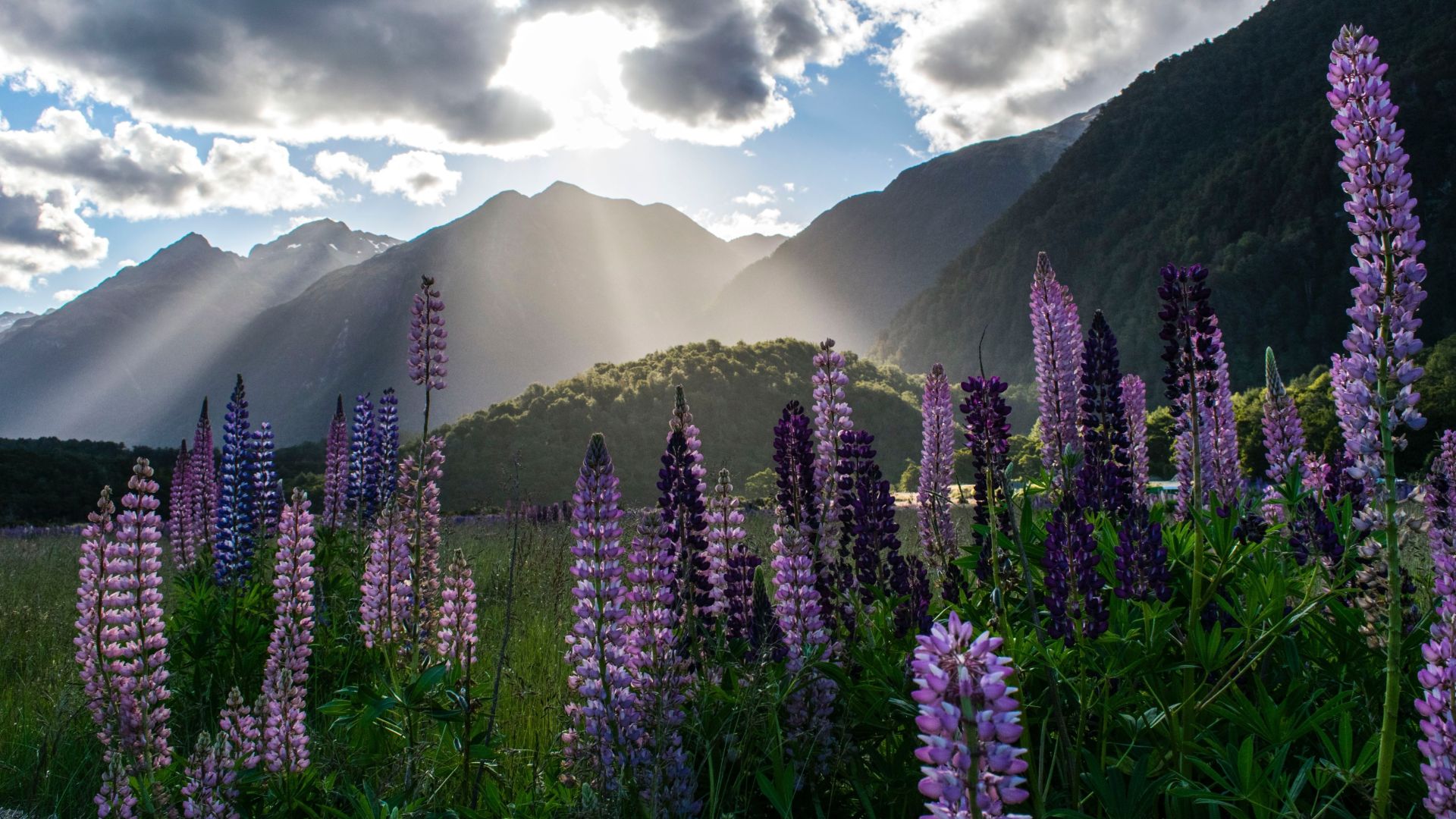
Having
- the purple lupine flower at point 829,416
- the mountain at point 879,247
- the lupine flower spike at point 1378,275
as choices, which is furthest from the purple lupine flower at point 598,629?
the mountain at point 879,247

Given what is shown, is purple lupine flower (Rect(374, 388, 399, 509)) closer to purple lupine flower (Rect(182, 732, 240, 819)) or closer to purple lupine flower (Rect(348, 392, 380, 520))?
purple lupine flower (Rect(348, 392, 380, 520))

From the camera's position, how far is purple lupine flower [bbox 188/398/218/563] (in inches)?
324

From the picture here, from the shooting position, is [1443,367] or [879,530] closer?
[879,530]

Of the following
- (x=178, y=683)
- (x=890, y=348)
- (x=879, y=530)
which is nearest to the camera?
(x=879, y=530)

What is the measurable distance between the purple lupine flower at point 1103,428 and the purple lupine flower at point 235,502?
652 centimetres

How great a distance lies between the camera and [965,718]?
994 mm

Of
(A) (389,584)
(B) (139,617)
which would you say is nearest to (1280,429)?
(A) (389,584)

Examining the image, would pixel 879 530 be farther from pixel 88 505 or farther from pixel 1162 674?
pixel 88 505

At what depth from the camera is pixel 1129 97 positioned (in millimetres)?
92188

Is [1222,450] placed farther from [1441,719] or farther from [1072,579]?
[1441,719]

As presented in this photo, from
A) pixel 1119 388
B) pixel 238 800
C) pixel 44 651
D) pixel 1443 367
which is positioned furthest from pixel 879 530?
pixel 1443 367

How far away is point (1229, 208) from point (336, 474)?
256ft

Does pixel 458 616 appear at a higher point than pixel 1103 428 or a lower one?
lower

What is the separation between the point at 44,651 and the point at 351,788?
20.1 feet
